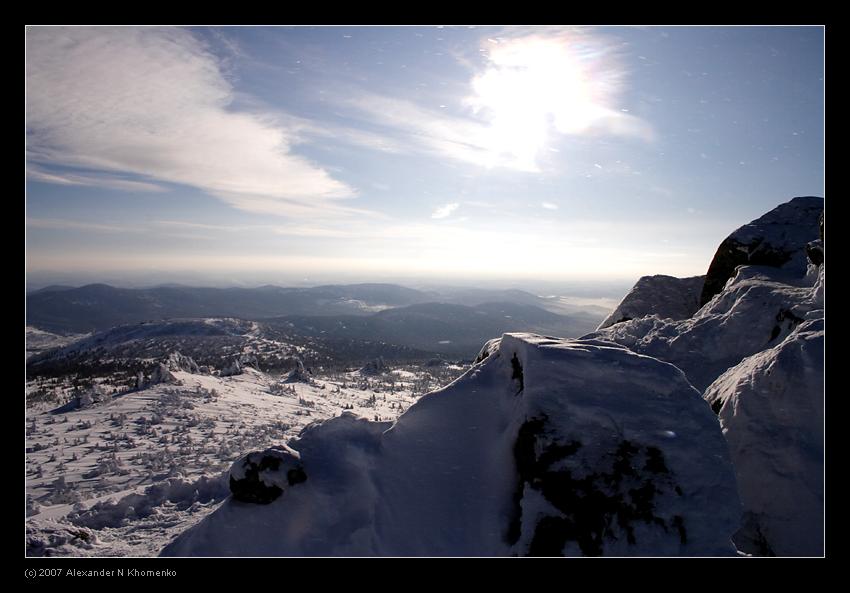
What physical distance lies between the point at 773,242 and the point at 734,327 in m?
7.08

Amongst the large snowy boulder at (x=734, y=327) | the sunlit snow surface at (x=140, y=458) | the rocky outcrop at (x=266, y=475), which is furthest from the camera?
the large snowy boulder at (x=734, y=327)

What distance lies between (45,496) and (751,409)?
74.9 feet

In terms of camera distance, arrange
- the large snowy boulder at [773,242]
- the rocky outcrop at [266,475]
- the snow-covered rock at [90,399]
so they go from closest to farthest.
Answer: the rocky outcrop at [266,475], the large snowy boulder at [773,242], the snow-covered rock at [90,399]

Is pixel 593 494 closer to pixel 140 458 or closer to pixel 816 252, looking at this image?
pixel 816 252

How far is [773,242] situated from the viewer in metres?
17.7

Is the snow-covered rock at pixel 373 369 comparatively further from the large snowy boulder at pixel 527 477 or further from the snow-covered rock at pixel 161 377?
the large snowy boulder at pixel 527 477

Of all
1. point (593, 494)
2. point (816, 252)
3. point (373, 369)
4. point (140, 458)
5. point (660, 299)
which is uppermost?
point (816, 252)

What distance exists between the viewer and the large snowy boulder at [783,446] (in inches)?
297

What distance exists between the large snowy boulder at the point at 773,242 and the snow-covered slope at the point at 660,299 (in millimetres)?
1824

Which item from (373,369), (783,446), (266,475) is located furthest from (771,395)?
(373,369)

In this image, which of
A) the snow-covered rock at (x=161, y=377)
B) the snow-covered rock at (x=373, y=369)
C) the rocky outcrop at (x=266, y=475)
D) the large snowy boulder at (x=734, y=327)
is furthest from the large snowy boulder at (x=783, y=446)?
the snow-covered rock at (x=373, y=369)

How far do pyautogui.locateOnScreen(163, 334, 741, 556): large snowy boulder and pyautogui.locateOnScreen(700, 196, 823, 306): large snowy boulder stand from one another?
14.5 metres

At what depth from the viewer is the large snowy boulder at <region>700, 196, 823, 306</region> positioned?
675 inches
